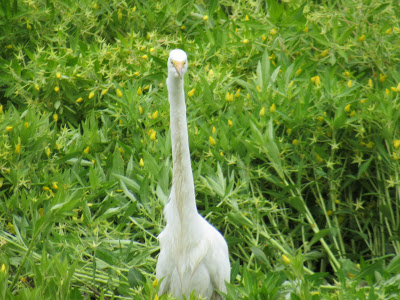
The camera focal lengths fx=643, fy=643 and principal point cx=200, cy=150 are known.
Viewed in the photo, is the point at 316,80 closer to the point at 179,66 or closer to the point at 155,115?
the point at 155,115

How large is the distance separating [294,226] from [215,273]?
83 cm

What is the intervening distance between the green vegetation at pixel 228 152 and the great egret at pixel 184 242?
125 millimetres

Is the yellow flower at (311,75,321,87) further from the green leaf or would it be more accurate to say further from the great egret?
the green leaf

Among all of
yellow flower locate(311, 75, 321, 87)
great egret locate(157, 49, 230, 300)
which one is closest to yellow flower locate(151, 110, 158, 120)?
great egret locate(157, 49, 230, 300)

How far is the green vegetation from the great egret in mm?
125

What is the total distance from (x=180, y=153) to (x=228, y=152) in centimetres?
78

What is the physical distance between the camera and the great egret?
287 cm

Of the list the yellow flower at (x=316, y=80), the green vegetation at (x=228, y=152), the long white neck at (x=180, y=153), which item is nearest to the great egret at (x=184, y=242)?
the long white neck at (x=180, y=153)

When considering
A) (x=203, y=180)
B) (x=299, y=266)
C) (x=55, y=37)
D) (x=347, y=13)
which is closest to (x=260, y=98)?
(x=203, y=180)

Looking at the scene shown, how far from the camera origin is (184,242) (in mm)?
3053

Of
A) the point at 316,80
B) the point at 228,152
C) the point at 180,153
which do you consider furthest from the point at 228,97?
the point at 180,153

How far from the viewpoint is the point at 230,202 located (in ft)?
10.9

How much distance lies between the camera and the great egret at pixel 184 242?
2867 mm

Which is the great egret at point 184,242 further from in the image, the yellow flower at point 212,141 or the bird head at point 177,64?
the yellow flower at point 212,141
